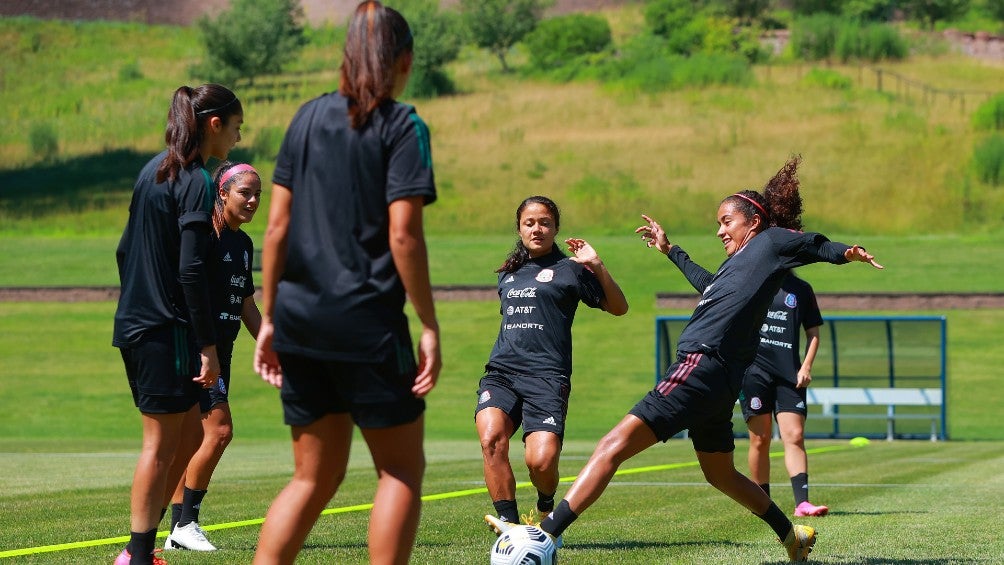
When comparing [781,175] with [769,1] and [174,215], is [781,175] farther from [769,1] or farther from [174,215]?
[769,1]

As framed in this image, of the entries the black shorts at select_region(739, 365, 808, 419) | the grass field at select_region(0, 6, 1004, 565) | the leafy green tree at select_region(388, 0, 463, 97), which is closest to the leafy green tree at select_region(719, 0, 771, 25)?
the grass field at select_region(0, 6, 1004, 565)

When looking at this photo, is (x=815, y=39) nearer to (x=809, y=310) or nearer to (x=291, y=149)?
(x=809, y=310)

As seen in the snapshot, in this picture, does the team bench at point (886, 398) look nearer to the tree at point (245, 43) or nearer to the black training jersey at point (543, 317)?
the black training jersey at point (543, 317)

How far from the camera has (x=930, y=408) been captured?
24.8 m

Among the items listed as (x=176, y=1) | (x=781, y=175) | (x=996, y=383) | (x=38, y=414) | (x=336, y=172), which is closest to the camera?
(x=336, y=172)

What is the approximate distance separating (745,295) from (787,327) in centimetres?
388

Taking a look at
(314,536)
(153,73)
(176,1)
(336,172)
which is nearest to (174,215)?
(336,172)

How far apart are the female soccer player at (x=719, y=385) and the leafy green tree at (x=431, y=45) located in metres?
72.5

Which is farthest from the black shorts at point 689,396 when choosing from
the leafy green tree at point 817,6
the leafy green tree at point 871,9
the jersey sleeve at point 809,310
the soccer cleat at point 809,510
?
the leafy green tree at point 817,6

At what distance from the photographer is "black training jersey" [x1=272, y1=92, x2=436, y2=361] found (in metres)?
4.49

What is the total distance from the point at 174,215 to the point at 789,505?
6081mm

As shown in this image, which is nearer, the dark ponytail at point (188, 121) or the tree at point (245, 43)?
the dark ponytail at point (188, 121)

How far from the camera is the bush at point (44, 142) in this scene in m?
72.5

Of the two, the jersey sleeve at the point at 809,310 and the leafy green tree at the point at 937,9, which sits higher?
the jersey sleeve at the point at 809,310
